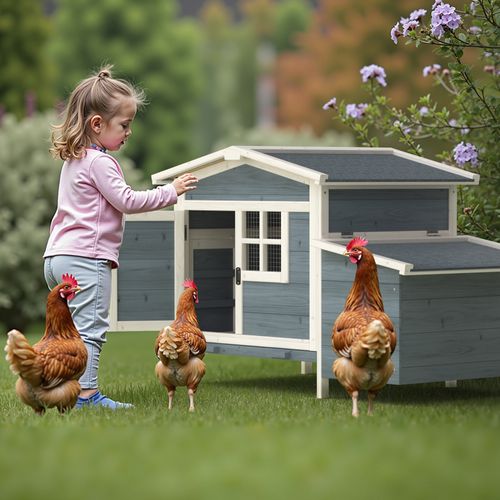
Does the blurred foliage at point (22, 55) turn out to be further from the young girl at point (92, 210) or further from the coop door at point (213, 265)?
the young girl at point (92, 210)

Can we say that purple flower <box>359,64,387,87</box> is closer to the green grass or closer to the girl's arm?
the girl's arm

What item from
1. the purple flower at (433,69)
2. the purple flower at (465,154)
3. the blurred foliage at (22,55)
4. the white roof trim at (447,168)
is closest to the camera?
the white roof trim at (447,168)

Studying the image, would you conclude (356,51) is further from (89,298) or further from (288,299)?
(89,298)

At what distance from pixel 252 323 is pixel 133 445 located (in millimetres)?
A: 3148

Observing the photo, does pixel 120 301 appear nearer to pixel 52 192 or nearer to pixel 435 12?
pixel 435 12

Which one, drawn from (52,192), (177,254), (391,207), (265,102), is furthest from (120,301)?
(265,102)

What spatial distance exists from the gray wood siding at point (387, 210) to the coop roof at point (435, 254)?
17 cm

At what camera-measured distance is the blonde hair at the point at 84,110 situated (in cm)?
798

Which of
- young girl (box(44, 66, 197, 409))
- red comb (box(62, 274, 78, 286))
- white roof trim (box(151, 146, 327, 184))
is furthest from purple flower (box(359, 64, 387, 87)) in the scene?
red comb (box(62, 274, 78, 286))

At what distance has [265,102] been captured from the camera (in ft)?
243

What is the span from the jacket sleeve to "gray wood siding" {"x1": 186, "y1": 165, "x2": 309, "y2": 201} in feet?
3.20

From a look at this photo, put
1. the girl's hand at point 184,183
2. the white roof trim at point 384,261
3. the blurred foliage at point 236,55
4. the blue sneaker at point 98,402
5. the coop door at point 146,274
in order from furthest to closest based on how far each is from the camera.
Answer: the blurred foliage at point 236,55
the coop door at point 146,274
the girl's hand at point 184,183
the blue sneaker at point 98,402
the white roof trim at point 384,261

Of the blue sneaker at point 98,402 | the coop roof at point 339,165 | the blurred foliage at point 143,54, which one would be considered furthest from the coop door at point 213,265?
the blurred foliage at point 143,54

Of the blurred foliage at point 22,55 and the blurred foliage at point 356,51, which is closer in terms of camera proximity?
the blurred foliage at point 22,55
